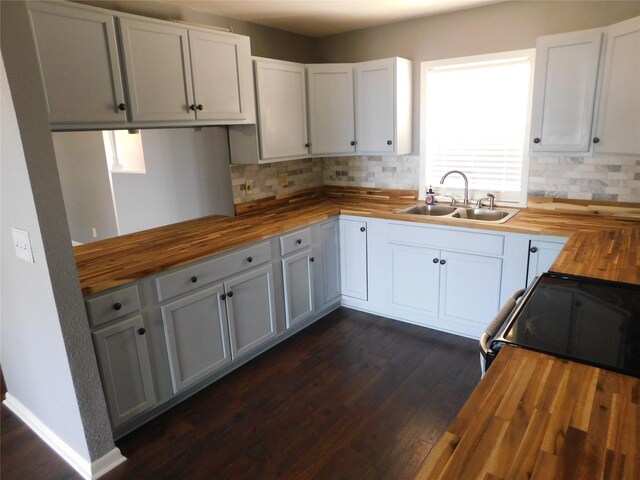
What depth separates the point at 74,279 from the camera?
187 centimetres

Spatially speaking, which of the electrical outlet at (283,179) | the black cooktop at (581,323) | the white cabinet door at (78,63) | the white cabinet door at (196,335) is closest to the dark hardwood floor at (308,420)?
the white cabinet door at (196,335)

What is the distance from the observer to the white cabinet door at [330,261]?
342cm

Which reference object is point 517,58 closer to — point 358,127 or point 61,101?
point 358,127

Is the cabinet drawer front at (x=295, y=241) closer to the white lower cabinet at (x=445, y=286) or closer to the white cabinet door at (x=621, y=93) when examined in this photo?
the white lower cabinet at (x=445, y=286)

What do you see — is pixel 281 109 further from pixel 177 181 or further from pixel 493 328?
pixel 493 328

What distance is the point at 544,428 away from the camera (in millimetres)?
976

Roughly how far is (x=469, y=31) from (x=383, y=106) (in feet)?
2.62

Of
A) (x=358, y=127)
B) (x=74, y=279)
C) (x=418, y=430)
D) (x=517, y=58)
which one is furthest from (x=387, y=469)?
(x=517, y=58)

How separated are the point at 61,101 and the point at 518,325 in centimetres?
220

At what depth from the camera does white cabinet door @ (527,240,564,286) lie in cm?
265

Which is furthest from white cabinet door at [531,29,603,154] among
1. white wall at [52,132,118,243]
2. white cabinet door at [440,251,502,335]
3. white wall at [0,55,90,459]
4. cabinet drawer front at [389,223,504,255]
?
white wall at [52,132,118,243]

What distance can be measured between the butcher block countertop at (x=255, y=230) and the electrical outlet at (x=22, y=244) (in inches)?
9.3

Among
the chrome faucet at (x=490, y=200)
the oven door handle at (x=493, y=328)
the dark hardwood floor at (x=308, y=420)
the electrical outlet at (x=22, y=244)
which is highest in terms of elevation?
the electrical outlet at (x=22, y=244)

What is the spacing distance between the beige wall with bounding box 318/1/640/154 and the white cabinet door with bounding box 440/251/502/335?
1.11 meters
